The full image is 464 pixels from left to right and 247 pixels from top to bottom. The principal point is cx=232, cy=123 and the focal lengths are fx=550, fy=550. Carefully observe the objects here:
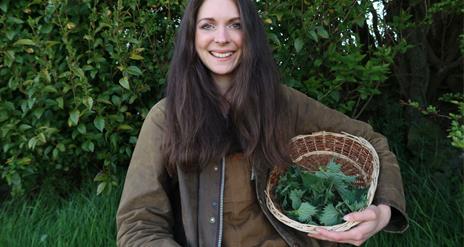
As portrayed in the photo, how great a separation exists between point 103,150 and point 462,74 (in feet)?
8.16

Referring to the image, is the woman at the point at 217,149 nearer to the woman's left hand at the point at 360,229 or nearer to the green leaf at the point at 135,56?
the woman's left hand at the point at 360,229

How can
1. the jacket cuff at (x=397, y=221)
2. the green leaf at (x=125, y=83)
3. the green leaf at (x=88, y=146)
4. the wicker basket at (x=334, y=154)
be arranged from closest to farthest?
the jacket cuff at (x=397, y=221) → the wicker basket at (x=334, y=154) → the green leaf at (x=125, y=83) → the green leaf at (x=88, y=146)

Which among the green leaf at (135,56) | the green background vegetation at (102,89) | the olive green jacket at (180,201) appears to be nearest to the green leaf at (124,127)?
the green background vegetation at (102,89)

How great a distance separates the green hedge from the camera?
2555mm

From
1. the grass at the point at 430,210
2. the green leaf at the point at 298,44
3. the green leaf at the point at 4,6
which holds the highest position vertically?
Answer: the green leaf at the point at 4,6

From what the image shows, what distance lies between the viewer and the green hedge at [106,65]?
255 cm

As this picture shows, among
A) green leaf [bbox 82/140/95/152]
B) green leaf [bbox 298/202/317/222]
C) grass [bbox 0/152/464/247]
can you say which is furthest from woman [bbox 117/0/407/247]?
grass [bbox 0/152/464/247]

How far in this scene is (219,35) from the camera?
201cm

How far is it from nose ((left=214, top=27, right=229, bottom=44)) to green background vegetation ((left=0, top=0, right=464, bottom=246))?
514 millimetres

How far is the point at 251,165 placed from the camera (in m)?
2.09

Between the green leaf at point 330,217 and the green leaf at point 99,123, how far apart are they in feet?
3.77

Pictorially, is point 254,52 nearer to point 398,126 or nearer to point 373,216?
point 373,216

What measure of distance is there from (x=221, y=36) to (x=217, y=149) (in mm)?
413

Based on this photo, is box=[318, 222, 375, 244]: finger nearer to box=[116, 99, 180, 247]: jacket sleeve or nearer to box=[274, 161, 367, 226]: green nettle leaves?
box=[274, 161, 367, 226]: green nettle leaves
